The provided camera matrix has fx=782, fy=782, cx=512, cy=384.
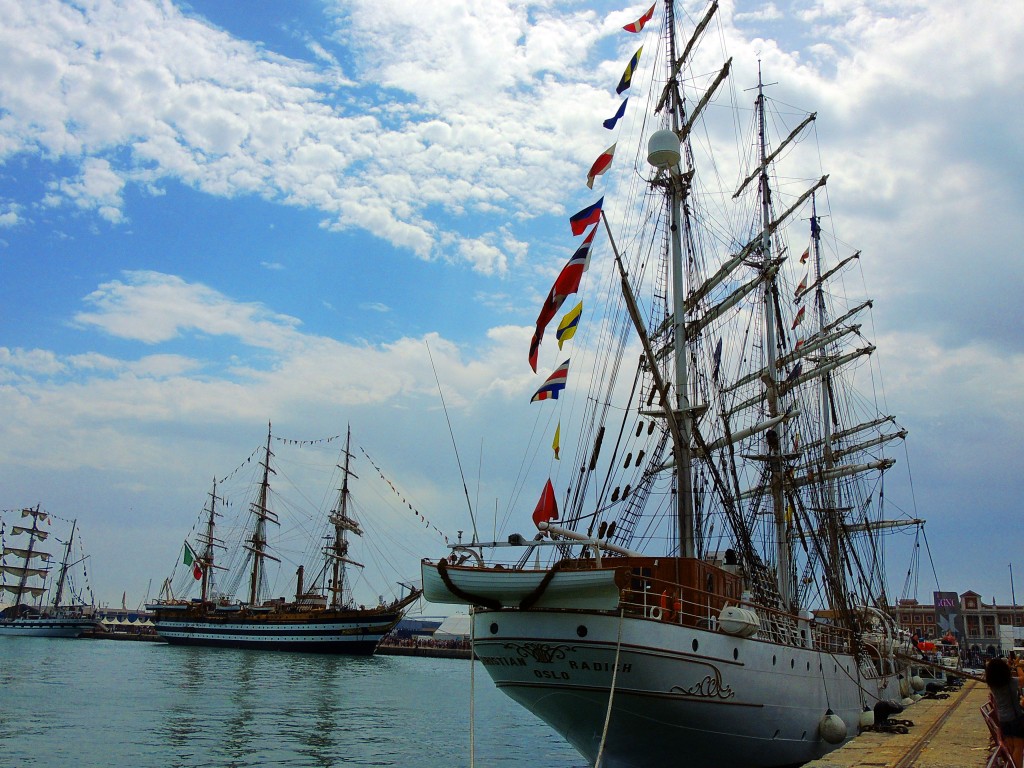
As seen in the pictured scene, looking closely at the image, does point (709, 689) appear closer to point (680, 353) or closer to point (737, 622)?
point (737, 622)

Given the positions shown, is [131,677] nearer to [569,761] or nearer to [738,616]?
[569,761]

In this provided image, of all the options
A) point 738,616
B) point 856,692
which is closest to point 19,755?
point 738,616

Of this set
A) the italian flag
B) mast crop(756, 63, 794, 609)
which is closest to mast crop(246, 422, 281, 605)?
the italian flag

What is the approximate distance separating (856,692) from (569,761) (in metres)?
12.5

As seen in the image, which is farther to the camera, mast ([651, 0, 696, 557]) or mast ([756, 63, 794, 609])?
mast ([756, 63, 794, 609])

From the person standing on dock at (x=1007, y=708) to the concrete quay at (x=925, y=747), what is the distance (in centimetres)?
384

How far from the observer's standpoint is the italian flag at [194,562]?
106625 millimetres

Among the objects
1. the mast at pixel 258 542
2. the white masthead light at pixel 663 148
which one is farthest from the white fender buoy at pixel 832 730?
the mast at pixel 258 542

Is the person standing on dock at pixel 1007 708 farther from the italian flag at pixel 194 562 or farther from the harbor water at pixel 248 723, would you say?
the italian flag at pixel 194 562

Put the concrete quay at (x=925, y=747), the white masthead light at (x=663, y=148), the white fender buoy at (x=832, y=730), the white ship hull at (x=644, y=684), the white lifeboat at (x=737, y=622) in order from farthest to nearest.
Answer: the white masthead light at (x=663, y=148) < the white fender buoy at (x=832, y=730) < the white lifeboat at (x=737, y=622) < the white ship hull at (x=644, y=684) < the concrete quay at (x=925, y=747)

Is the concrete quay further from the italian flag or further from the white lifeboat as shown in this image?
the italian flag

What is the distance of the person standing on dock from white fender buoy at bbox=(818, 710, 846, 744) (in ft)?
53.1

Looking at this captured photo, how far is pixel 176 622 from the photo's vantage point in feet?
356

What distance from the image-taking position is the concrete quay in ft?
42.5
